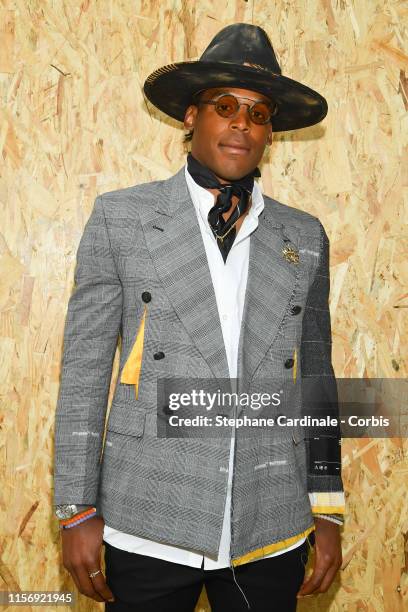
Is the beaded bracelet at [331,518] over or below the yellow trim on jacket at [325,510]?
below

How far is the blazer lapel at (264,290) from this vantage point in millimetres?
1896

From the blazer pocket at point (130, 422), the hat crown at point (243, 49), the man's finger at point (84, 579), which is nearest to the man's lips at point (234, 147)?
the hat crown at point (243, 49)

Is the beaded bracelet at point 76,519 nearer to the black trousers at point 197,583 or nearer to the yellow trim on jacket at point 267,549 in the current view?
the black trousers at point 197,583

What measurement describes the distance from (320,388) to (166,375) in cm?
54

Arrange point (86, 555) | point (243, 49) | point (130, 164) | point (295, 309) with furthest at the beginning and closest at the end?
point (130, 164) < point (243, 49) < point (295, 309) < point (86, 555)

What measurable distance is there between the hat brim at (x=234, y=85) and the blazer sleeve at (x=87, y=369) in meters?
0.56

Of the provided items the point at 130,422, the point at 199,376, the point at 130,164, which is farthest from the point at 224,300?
the point at 130,164

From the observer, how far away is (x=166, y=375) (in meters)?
1.85

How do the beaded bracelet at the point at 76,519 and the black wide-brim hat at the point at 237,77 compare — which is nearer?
the beaded bracelet at the point at 76,519

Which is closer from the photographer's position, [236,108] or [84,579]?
[84,579]

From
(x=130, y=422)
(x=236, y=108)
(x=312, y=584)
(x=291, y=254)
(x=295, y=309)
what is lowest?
(x=312, y=584)

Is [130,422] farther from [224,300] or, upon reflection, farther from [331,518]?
[331,518]

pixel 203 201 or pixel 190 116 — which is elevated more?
pixel 190 116

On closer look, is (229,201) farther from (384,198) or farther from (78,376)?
(384,198)
